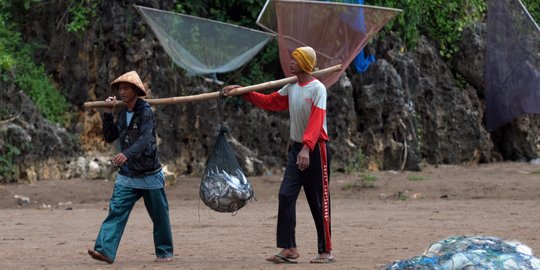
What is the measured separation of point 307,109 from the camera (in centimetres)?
764

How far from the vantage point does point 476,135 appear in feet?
65.8

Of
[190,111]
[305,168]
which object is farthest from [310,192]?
[190,111]

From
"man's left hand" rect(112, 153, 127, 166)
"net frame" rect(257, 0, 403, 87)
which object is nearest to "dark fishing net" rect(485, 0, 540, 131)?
"net frame" rect(257, 0, 403, 87)

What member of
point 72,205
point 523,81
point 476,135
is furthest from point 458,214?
point 476,135

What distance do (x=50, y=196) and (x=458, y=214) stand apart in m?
5.52

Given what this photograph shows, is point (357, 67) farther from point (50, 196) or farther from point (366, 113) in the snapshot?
point (50, 196)

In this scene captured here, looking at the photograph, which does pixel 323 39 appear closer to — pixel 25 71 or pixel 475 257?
pixel 25 71

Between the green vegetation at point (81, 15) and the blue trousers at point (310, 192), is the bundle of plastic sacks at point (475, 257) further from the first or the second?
the green vegetation at point (81, 15)

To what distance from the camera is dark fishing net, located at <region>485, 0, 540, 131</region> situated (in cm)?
1784

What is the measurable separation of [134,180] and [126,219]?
313mm

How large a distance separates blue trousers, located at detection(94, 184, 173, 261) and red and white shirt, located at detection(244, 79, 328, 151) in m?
1.17

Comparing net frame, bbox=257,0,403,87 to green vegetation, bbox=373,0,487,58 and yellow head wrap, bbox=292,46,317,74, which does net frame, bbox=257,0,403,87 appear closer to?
green vegetation, bbox=373,0,487,58

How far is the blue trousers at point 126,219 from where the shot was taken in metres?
7.85

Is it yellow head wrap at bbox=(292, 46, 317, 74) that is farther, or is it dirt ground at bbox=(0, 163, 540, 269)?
dirt ground at bbox=(0, 163, 540, 269)
